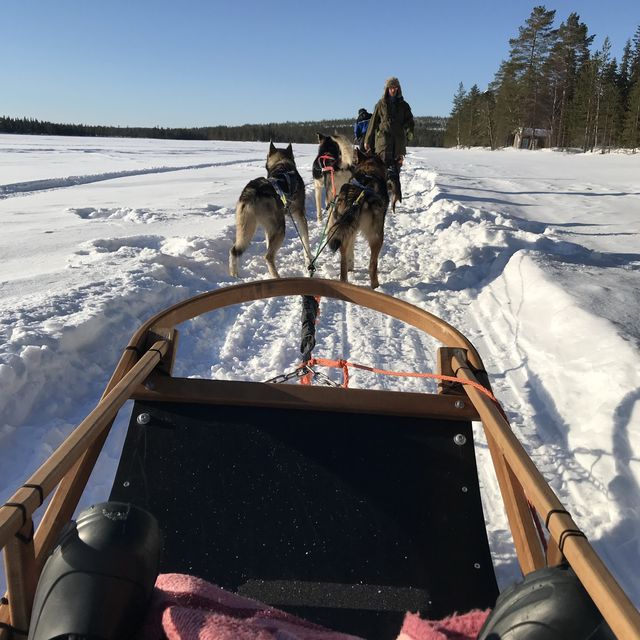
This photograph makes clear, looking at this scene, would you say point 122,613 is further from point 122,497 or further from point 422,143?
point 422,143

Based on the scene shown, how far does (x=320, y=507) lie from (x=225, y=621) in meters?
0.66

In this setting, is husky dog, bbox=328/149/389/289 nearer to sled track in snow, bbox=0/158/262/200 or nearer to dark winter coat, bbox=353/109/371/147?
dark winter coat, bbox=353/109/371/147

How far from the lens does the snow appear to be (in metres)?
2.34

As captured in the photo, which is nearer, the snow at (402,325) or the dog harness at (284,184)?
the snow at (402,325)

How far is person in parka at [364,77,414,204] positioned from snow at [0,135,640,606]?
103 centimetres

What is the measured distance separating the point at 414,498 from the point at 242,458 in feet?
1.76

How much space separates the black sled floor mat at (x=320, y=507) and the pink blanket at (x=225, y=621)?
0.97ft

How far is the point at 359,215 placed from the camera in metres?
4.87

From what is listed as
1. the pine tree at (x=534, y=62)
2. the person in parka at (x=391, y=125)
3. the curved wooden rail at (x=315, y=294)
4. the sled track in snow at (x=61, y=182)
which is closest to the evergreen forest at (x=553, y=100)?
the pine tree at (x=534, y=62)

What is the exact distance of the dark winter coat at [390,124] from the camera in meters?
8.16

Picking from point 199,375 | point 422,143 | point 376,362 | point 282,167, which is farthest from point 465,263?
point 422,143

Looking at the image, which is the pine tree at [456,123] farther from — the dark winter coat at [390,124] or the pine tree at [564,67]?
the dark winter coat at [390,124]

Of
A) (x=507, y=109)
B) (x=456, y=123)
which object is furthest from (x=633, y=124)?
(x=456, y=123)

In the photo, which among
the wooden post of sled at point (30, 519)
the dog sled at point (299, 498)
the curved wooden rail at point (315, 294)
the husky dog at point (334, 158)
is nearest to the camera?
the wooden post of sled at point (30, 519)
